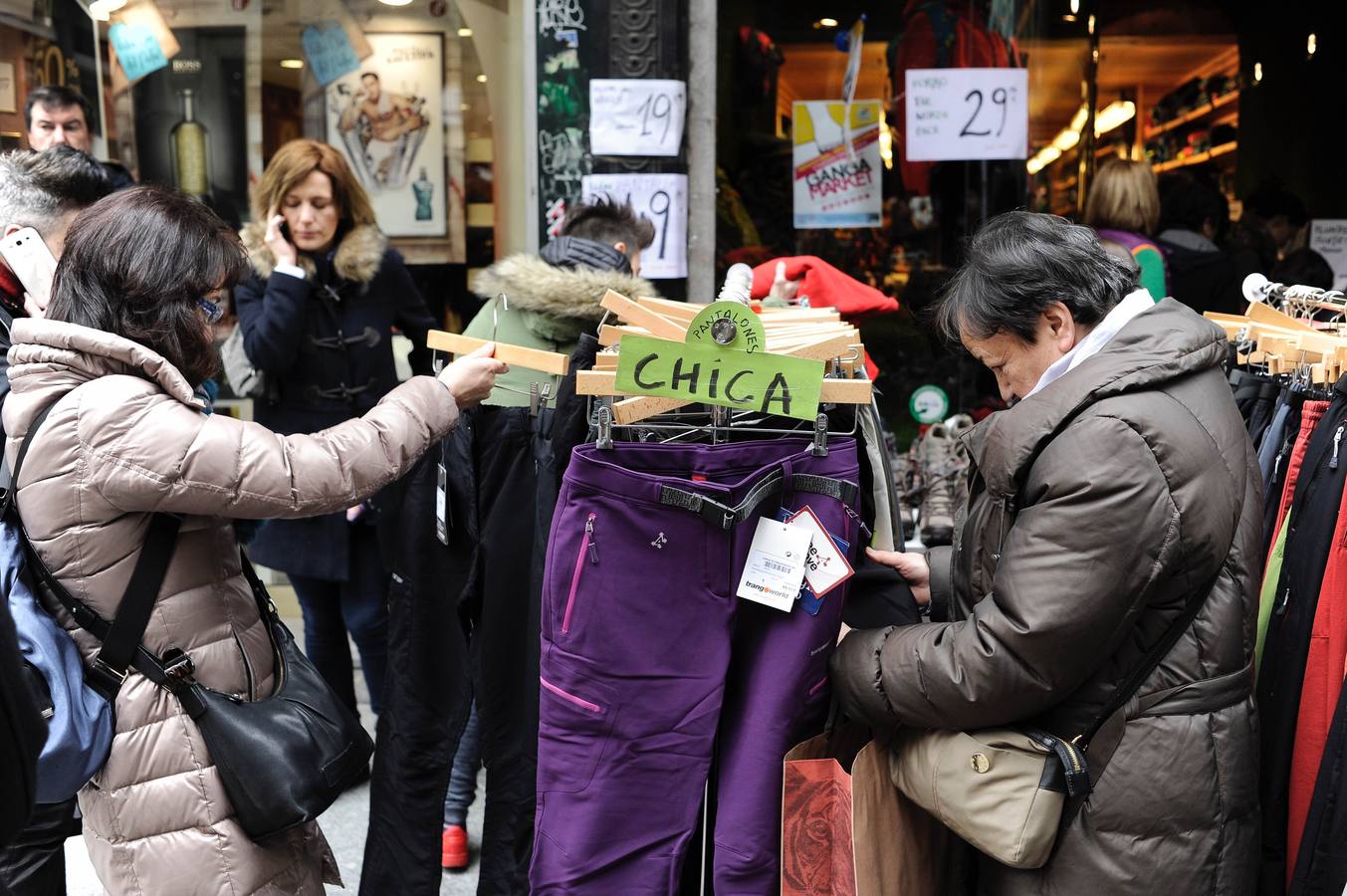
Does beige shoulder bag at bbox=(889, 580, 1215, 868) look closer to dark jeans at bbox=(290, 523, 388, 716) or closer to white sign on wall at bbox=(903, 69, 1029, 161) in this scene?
dark jeans at bbox=(290, 523, 388, 716)

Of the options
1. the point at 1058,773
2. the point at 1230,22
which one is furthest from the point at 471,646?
the point at 1230,22

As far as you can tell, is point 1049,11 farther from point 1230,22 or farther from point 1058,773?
point 1058,773

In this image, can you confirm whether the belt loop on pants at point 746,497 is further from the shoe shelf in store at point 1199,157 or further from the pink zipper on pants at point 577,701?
the shoe shelf in store at point 1199,157

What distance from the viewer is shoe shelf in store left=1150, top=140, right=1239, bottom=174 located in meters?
8.95

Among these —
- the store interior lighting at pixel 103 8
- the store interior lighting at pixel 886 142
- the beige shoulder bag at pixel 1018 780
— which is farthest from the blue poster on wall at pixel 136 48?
the beige shoulder bag at pixel 1018 780

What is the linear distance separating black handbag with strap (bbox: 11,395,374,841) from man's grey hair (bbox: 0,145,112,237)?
1.03 m

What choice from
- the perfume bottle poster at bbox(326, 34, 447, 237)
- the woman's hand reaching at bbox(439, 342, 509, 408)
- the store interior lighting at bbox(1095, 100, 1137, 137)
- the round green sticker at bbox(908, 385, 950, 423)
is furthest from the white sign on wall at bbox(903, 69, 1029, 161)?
the store interior lighting at bbox(1095, 100, 1137, 137)

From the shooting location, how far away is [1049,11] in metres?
5.59

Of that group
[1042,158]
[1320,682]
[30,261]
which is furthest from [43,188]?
[1042,158]

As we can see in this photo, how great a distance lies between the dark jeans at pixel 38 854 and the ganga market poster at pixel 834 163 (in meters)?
3.68

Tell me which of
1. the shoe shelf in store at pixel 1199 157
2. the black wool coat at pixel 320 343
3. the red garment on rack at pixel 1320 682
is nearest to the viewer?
the red garment on rack at pixel 1320 682

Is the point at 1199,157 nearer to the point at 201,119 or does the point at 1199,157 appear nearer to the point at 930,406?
the point at 930,406

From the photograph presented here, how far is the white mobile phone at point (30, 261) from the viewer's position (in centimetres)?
282

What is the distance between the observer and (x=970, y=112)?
492cm
